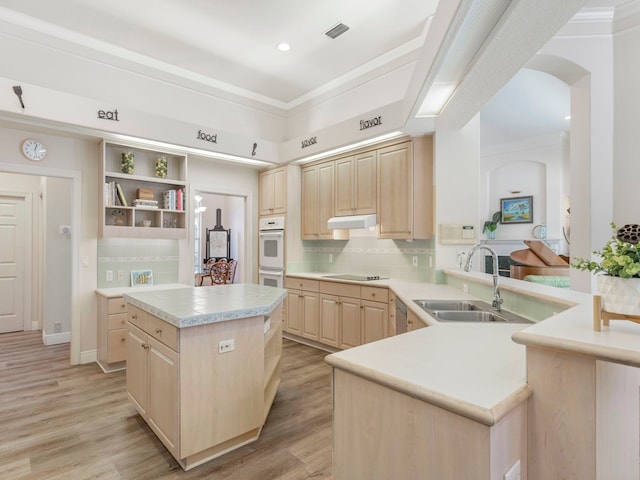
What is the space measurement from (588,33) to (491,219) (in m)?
5.38

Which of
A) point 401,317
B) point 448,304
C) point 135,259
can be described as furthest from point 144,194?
point 448,304

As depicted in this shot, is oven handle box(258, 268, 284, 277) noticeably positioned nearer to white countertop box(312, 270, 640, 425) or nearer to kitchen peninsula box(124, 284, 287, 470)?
kitchen peninsula box(124, 284, 287, 470)

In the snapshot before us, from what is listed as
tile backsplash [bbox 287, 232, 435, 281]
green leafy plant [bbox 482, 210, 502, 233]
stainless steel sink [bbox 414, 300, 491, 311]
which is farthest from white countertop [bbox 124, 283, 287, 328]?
green leafy plant [bbox 482, 210, 502, 233]

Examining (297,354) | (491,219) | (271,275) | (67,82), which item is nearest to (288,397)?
(297,354)

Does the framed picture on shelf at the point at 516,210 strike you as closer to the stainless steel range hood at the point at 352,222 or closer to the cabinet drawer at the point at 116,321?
the stainless steel range hood at the point at 352,222

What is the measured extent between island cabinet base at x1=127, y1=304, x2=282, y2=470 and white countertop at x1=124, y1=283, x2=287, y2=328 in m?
0.06

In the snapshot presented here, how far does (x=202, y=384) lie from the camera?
6.73 feet

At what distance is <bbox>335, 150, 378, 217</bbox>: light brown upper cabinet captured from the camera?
416cm

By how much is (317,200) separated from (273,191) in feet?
2.44

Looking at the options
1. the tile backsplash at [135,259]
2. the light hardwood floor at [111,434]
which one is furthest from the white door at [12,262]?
the tile backsplash at [135,259]

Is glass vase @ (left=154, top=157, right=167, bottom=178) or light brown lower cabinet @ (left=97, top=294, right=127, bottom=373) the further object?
glass vase @ (left=154, top=157, right=167, bottom=178)

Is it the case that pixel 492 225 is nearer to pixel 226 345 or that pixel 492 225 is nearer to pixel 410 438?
pixel 226 345

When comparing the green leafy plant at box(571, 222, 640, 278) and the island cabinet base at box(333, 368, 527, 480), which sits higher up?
the green leafy plant at box(571, 222, 640, 278)

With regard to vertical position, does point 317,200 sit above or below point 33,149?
below
